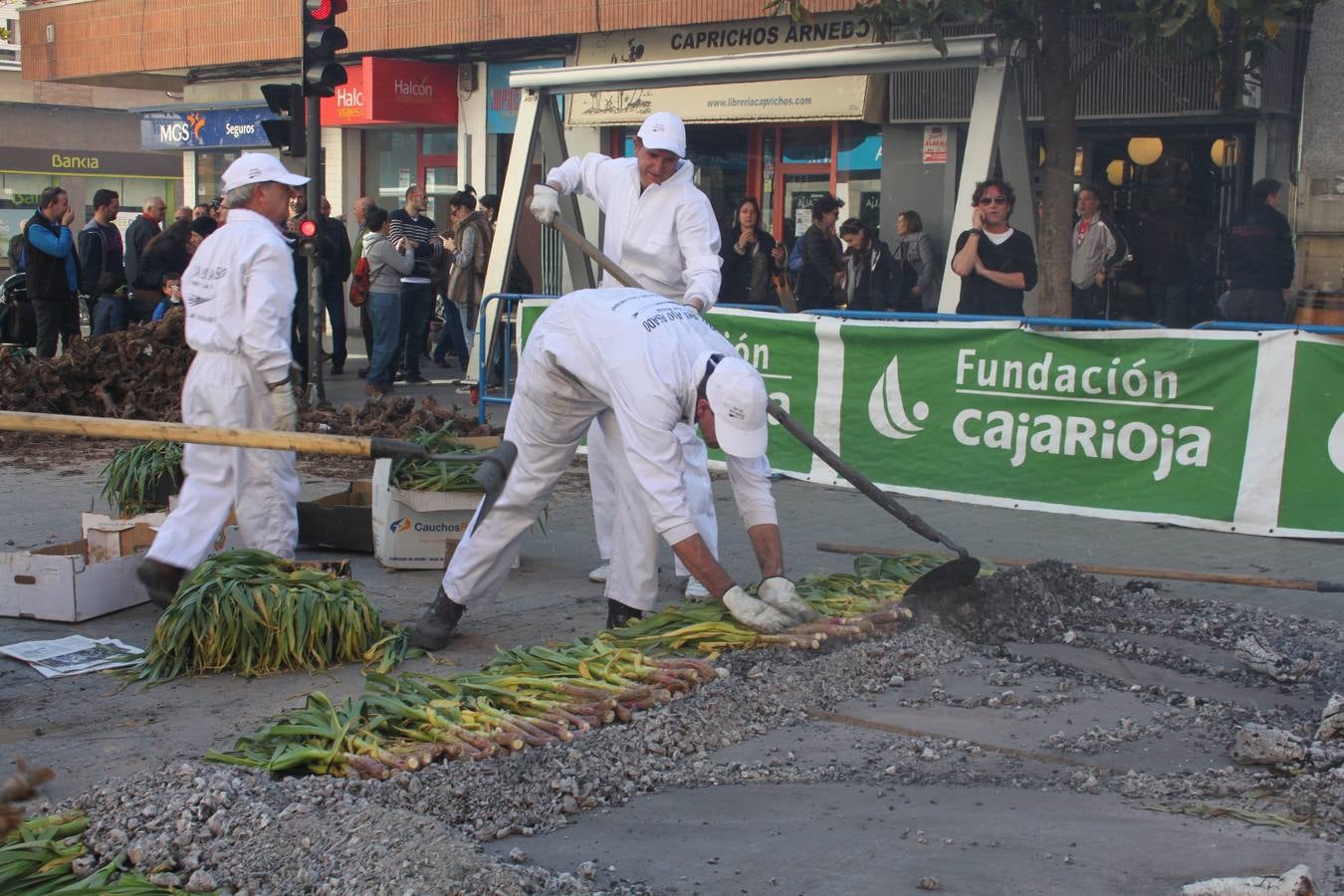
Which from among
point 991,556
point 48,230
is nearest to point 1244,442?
point 991,556

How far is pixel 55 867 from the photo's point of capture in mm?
3775

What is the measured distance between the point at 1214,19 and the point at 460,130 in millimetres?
13488

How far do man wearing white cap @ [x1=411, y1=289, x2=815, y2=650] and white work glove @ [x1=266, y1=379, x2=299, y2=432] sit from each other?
3.58ft

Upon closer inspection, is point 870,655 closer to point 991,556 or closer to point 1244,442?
point 991,556

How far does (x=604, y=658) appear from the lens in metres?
5.37

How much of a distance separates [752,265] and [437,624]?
8.88 m

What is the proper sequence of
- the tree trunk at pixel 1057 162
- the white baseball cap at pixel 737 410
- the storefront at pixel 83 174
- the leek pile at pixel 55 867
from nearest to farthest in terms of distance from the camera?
the leek pile at pixel 55 867, the white baseball cap at pixel 737 410, the tree trunk at pixel 1057 162, the storefront at pixel 83 174

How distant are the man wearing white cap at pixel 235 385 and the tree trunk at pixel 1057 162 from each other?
6811 millimetres

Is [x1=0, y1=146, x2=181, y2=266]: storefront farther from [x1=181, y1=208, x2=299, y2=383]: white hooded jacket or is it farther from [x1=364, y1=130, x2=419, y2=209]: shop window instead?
[x1=181, y1=208, x2=299, y2=383]: white hooded jacket

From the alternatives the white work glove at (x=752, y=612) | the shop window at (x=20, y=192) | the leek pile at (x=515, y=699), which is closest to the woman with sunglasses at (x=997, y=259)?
the leek pile at (x=515, y=699)

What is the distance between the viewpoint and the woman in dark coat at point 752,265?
14492mm

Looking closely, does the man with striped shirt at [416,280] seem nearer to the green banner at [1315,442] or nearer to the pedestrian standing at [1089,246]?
the pedestrian standing at [1089,246]

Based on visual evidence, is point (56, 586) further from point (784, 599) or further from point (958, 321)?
point (958, 321)

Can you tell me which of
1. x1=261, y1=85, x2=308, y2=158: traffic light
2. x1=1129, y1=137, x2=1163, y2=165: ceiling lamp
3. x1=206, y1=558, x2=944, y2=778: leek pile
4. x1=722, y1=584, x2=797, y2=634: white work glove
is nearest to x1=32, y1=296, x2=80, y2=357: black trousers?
x1=261, y1=85, x2=308, y2=158: traffic light
